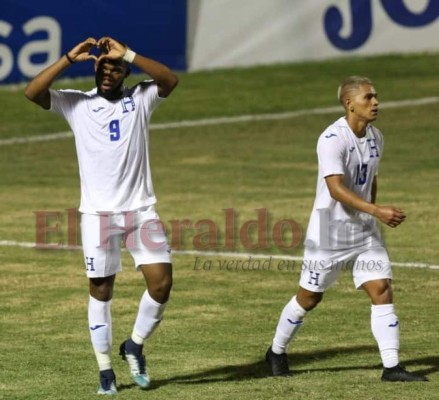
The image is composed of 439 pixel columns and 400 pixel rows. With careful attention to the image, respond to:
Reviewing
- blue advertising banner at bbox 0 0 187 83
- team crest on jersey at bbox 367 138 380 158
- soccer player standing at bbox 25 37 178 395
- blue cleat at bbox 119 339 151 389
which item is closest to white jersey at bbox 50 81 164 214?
soccer player standing at bbox 25 37 178 395

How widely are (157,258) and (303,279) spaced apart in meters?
1.19

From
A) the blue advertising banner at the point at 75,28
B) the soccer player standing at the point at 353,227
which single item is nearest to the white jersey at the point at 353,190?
the soccer player standing at the point at 353,227

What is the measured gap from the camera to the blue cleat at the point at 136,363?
1023 centimetres

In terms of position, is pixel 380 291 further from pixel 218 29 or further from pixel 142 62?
pixel 218 29

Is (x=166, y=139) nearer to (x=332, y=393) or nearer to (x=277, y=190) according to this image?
(x=277, y=190)

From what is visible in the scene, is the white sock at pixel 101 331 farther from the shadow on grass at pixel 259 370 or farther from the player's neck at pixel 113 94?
the player's neck at pixel 113 94

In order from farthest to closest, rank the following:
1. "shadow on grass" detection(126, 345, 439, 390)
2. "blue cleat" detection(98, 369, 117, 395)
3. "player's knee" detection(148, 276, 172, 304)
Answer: "shadow on grass" detection(126, 345, 439, 390) < "player's knee" detection(148, 276, 172, 304) < "blue cleat" detection(98, 369, 117, 395)

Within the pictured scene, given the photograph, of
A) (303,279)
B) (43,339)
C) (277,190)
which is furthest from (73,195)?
(303,279)

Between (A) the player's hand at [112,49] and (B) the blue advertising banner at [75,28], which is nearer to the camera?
(A) the player's hand at [112,49]

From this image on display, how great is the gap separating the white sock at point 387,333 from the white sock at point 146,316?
1559 millimetres

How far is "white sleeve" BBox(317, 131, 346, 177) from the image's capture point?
33.3ft

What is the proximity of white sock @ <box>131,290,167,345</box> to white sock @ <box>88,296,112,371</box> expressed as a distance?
0.27 metres

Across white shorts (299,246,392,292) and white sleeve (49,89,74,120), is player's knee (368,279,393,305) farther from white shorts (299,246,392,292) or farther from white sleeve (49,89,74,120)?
white sleeve (49,89,74,120)

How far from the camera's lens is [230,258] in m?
16.2
